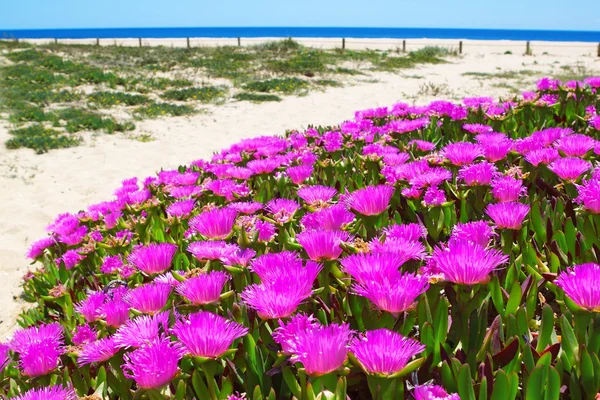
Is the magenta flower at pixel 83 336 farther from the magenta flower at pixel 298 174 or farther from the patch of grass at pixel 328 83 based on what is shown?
the patch of grass at pixel 328 83

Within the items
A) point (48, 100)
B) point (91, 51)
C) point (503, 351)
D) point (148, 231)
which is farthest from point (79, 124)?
point (91, 51)

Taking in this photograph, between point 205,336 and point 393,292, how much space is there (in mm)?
316

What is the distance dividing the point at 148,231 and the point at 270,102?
34.0 feet

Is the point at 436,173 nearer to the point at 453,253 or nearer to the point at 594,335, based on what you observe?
the point at 453,253

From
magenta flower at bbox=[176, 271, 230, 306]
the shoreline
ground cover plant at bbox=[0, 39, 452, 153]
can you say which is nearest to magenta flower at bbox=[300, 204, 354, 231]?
magenta flower at bbox=[176, 271, 230, 306]

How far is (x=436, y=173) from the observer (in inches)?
58.4

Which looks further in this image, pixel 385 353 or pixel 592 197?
pixel 592 197

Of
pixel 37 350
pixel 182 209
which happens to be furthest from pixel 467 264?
pixel 182 209

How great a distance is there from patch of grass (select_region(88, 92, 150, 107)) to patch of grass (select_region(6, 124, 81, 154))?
9.32ft

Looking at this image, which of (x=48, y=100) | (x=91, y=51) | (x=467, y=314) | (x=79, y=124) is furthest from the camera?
(x=91, y=51)

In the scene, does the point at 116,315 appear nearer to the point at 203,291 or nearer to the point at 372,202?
the point at 203,291

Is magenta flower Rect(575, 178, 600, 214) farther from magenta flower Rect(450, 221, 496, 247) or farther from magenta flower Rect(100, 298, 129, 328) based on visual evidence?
magenta flower Rect(100, 298, 129, 328)

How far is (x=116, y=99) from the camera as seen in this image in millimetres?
11695

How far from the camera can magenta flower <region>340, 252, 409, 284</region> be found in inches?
32.9
